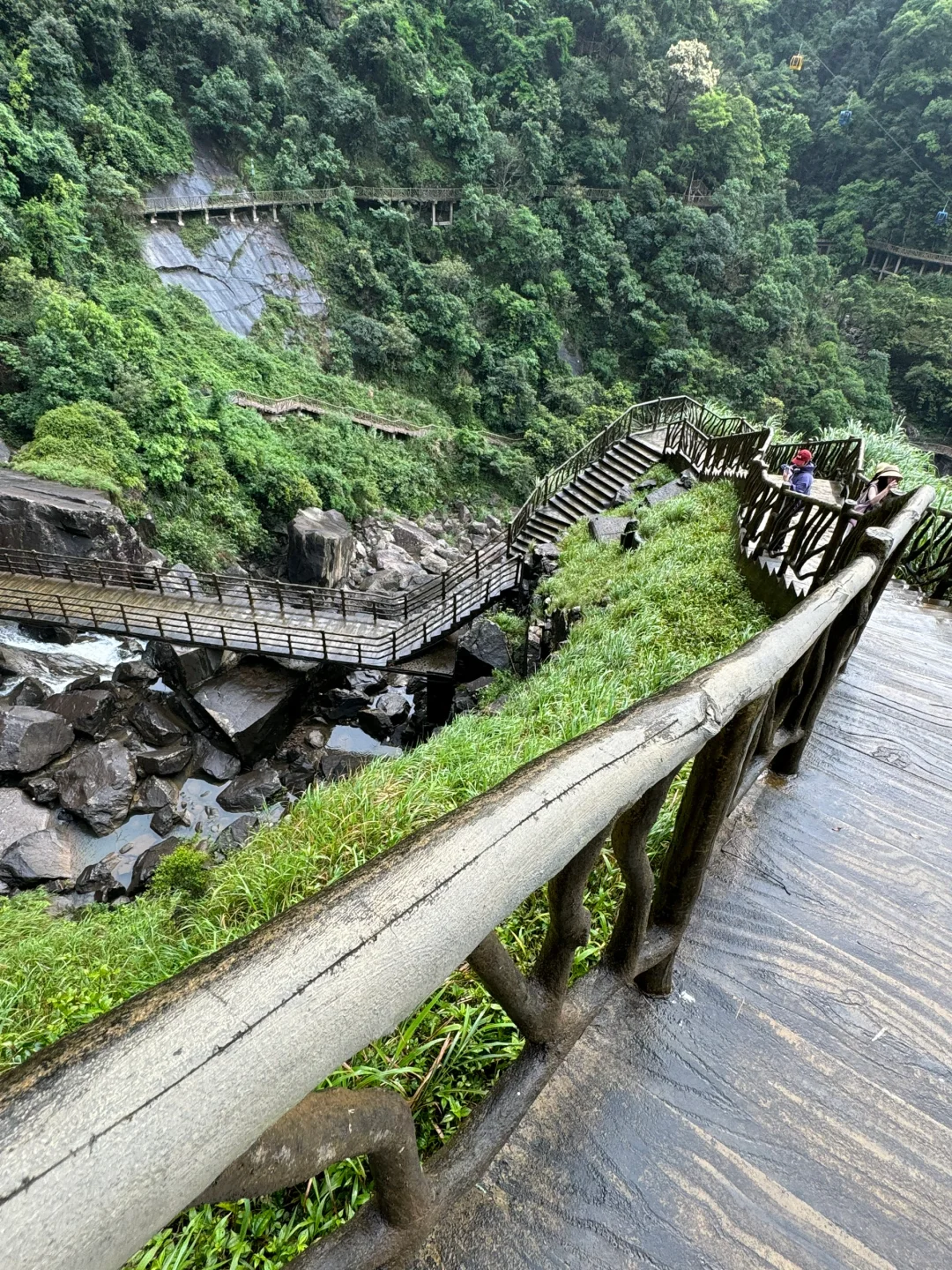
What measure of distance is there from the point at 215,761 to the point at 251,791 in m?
0.93

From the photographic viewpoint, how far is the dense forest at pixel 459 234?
47.0 ft

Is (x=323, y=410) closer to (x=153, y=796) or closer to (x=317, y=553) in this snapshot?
(x=317, y=553)

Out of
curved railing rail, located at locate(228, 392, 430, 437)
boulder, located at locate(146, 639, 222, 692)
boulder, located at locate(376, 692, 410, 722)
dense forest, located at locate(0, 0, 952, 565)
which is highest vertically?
dense forest, located at locate(0, 0, 952, 565)

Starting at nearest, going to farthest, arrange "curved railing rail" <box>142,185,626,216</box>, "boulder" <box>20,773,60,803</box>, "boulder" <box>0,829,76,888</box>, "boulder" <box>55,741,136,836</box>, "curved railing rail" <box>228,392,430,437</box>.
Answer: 1. "boulder" <box>0,829,76,888</box>
2. "boulder" <box>55,741,136,836</box>
3. "boulder" <box>20,773,60,803</box>
4. "curved railing rail" <box>228,392,430,437</box>
5. "curved railing rail" <box>142,185,626,216</box>

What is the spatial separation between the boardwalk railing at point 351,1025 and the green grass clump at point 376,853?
495 millimetres

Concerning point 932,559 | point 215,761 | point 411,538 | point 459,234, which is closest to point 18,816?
point 215,761

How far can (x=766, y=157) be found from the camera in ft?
97.1

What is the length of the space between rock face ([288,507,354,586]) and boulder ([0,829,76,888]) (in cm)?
742

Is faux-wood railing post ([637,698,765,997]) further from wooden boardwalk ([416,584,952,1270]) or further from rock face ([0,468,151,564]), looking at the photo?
rock face ([0,468,151,564])

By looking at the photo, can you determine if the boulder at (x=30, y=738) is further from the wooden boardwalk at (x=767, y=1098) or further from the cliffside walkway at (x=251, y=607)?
the wooden boardwalk at (x=767, y=1098)

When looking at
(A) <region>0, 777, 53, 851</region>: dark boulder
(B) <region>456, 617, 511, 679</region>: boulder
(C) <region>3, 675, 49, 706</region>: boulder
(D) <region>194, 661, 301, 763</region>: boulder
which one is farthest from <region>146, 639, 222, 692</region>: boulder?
(B) <region>456, 617, 511, 679</region>: boulder

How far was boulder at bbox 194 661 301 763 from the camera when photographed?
8.62 meters

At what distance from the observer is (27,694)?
885cm

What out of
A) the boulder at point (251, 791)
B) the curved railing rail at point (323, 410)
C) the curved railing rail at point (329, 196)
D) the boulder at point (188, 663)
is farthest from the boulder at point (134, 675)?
the curved railing rail at point (329, 196)
